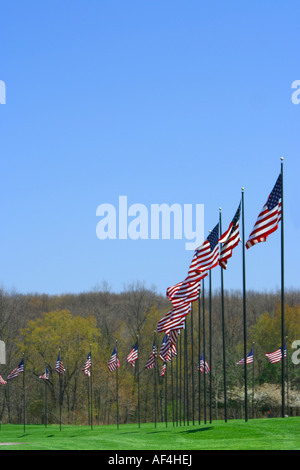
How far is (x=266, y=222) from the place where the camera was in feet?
110

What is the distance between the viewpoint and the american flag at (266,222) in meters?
33.4

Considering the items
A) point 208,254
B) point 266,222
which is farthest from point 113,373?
point 266,222

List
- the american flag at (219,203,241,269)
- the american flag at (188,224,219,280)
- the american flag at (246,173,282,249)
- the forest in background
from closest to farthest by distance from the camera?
the american flag at (246,173,282,249)
the american flag at (219,203,241,269)
the american flag at (188,224,219,280)
the forest in background

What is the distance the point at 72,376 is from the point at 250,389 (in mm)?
23264

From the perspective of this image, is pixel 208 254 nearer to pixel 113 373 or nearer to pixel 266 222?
pixel 266 222

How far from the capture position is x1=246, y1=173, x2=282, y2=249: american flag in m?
33.4

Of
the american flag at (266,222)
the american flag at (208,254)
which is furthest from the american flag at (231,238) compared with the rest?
the american flag at (266,222)

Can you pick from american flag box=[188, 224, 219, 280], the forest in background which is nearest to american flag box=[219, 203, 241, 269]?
american flag box=[188, 224, 219, 280]

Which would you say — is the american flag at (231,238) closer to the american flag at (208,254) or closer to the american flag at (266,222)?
the american flag at (208,254)

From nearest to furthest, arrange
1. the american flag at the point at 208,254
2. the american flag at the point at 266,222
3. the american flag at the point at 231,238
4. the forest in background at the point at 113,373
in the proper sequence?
1. the american flag at the point at 266,222
2. the american flag at the point at 231,238
3. the american flag at the point at 208,254
4. the forest in background at the point at 113,373

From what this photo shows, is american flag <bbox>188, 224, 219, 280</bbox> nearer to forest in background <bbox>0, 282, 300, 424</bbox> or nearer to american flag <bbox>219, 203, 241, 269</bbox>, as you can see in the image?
american flag <bbox>219, 203, 241, 269</bbox>

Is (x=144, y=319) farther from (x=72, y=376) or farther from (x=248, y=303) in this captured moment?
(x=248, y=303)
